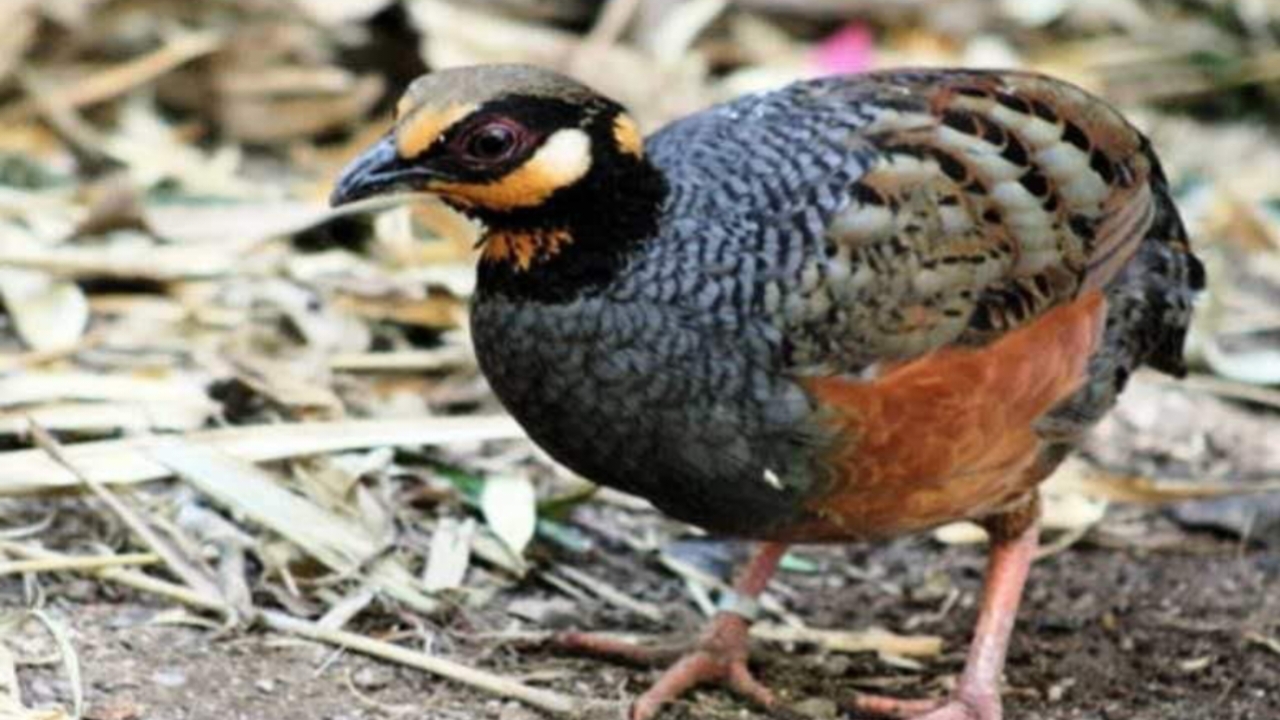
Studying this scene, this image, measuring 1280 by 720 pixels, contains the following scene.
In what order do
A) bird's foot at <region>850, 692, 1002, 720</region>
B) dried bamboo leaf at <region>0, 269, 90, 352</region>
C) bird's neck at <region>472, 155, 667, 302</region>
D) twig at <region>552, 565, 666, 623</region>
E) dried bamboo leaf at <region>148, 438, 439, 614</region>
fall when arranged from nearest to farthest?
bird's neck at <region>472, 155, 667, 302</region> → bird's foot at <region>850, 692, 1002, 720</region> → dried bamboo leaf at <region>148, 438, 439, 614</region> → twig at <region>552, 565, 666, 623</region> → dried bamboo leaf at <region>0, 269, 90, 352</region>

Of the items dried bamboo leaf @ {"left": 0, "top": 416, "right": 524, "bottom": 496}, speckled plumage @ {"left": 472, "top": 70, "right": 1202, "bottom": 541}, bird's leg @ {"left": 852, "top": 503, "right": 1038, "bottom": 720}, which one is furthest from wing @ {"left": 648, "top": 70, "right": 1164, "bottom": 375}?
dried bamboo leaf @ {"left": 0, "top": 416, "right": 524, "bottom": 496}

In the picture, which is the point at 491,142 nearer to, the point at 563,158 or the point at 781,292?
the point at 563,158

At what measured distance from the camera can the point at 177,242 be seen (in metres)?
5.98

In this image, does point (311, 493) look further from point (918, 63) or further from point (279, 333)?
point (918, 63)

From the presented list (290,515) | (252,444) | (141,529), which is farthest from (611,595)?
(141,529)

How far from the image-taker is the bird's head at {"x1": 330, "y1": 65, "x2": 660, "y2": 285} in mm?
3971

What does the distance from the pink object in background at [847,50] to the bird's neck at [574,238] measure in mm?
3242

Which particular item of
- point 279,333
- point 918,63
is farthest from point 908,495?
point 918,63

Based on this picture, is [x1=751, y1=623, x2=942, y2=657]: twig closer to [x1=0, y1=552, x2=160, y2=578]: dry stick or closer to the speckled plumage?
the speckled plumage

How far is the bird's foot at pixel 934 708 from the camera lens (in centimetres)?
444

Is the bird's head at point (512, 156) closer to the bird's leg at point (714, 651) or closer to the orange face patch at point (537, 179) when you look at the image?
the orange face patch at point (537, 179)

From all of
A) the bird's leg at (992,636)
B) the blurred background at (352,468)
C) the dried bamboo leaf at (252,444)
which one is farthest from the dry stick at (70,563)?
the bird's leg at (992,636)

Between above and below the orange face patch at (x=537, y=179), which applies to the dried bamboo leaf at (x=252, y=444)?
below

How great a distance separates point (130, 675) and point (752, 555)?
1.37 meters
